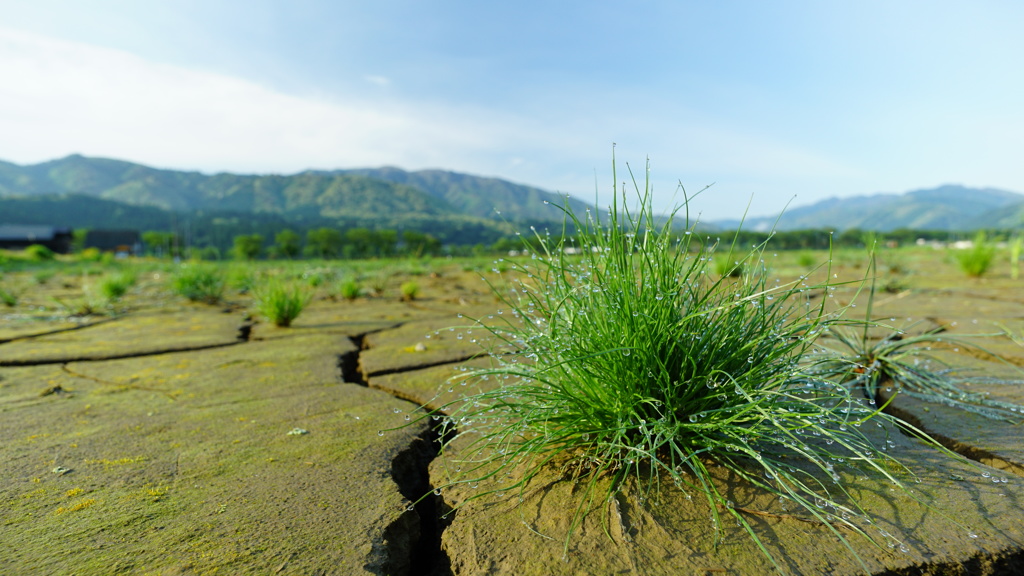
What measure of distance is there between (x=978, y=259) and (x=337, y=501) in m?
7.55

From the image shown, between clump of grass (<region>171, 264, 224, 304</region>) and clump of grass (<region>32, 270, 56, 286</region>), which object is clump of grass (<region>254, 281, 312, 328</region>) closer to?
clump of grass (<region>171, 264, 224, 304</region>)

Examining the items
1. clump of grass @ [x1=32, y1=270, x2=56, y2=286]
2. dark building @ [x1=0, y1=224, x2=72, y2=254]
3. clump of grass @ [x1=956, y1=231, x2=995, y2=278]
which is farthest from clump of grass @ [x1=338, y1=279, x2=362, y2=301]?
dark building @ [x1=0, y1=224, x2=72, y2=254]

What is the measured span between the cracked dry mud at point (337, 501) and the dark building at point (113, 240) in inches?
2846

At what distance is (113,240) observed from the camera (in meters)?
66.7

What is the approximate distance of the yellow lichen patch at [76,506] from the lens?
1107 mm

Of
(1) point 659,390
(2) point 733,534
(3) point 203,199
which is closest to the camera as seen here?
(2) point 733,534

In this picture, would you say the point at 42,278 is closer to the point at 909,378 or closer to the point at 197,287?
the point at 197,287

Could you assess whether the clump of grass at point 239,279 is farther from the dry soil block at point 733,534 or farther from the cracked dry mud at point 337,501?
the dry soil block at point 733,534

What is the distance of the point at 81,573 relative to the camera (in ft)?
2.95

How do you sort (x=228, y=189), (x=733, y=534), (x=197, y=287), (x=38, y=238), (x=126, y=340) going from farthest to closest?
1. (x=228, y=189)
2. (x=38, y=238)
3. (x=197, y=287)
4. (x=126, y=340)
5. (x=733, y=534)

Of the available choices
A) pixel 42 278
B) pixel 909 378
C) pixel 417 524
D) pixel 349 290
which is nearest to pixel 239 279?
pixel 349 290

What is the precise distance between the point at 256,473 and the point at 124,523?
0.28 meters

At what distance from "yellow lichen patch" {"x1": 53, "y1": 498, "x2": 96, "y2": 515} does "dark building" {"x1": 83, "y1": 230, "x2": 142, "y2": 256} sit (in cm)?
7288

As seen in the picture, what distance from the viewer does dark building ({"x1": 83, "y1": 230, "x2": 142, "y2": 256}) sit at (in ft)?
207
